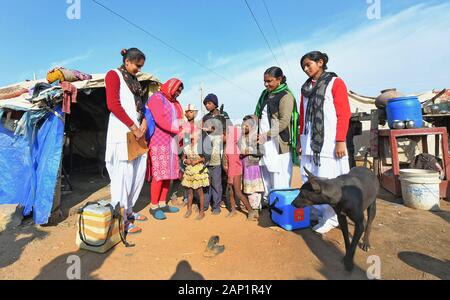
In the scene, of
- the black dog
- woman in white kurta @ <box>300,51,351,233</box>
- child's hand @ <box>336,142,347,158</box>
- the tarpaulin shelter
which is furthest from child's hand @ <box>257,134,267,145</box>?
the tarpaulin shelter

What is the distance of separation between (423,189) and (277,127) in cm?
286

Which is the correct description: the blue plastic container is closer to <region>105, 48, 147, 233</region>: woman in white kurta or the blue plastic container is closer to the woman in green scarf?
the woman in green scarf

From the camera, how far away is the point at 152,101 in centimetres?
420

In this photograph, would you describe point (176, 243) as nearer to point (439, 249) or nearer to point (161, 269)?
point (161, 269)

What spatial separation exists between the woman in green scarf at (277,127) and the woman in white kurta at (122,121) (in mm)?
1839

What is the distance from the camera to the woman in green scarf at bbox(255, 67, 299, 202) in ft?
12.4

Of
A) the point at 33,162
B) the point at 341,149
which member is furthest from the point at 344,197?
the point at 33,162

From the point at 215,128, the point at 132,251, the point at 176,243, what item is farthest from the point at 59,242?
the point at 215,128

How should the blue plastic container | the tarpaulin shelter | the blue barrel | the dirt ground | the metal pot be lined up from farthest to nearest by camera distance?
the metal pot → the blue barrel → the tarpaulin shelter → the blue plastic container → the dirt ground

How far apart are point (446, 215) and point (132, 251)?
4767mm

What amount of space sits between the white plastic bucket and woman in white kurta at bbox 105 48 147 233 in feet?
15.1

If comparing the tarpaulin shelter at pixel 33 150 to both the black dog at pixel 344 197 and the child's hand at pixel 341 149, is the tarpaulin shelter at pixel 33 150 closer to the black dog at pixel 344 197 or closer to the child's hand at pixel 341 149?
the black dog at pixel 344 197

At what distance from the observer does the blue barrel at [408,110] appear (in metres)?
5.36
